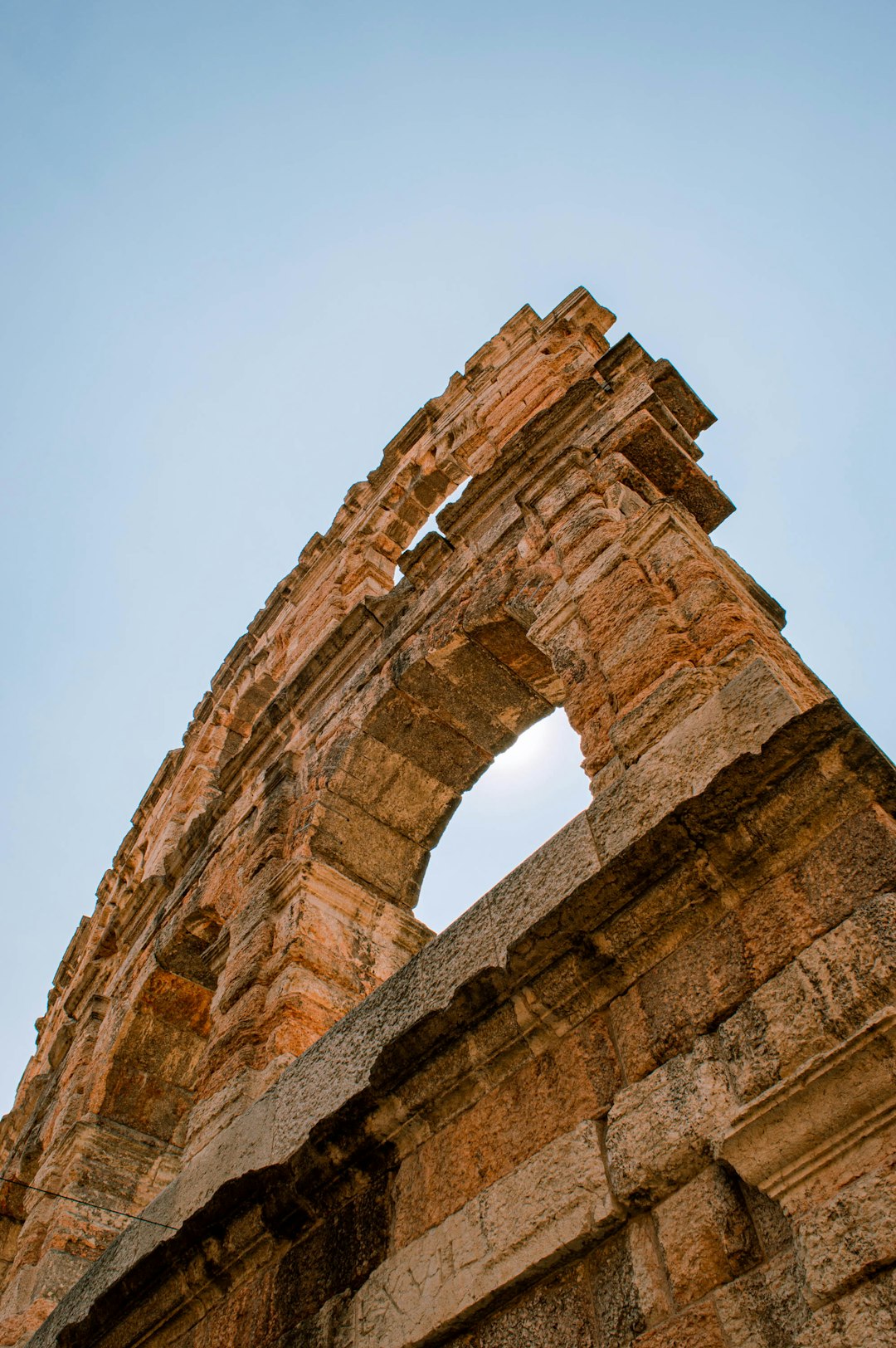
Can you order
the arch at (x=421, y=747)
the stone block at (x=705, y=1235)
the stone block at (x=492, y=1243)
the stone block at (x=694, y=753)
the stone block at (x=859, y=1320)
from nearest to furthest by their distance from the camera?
the stone block at (x=859, y=1320)
the stone block at (x=705, y=1235)
the stone block at (x=492, y=1243)
the stone block at (x=694, y=753)
the arch at (x=421, y=747)

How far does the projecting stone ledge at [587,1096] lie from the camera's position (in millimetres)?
2080

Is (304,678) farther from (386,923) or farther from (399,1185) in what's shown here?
(399,1185)

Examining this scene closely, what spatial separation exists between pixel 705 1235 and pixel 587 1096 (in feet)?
1.74

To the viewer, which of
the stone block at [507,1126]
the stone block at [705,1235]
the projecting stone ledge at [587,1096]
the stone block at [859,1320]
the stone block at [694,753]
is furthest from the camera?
the stone block at [694,753]

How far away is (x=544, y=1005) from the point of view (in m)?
2.72

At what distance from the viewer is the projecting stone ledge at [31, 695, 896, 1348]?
6.82 ft

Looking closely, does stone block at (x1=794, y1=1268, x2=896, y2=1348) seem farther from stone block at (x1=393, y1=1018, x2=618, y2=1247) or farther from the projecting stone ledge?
stone block at (x1=393, y1=1018, x2=618, y2=1247)

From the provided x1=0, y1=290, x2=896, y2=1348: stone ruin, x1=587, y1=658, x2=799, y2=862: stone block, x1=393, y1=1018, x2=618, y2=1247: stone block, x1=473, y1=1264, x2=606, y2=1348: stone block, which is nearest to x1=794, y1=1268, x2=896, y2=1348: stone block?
x1=0, y1=290, x2=896, y2=1348: stone ruin

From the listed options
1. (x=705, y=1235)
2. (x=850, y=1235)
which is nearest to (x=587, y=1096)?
(x=705, y=1235)

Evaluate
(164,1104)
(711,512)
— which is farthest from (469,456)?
(164,1104)

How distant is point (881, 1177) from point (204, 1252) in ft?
7.87

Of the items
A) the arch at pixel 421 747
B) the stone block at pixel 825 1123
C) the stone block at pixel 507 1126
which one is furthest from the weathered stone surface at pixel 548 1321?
the arch at pixel 421 747

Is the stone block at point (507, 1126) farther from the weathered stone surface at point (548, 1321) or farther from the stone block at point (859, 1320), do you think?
the stone block at point (859, 1320)

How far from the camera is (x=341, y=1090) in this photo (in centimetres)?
323
